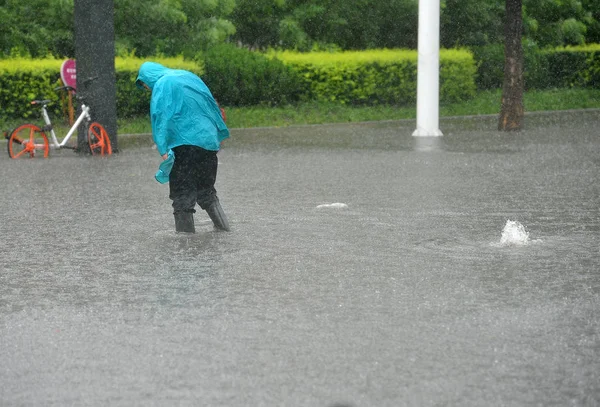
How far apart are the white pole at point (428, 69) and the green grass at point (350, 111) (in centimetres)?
389

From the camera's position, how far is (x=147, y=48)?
31.8m

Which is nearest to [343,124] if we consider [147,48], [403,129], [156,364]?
[403,129]

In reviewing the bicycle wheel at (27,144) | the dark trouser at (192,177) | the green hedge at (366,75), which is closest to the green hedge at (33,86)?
the green hedge at (366,75)

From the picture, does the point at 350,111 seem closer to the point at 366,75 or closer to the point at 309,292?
the point at 366,75

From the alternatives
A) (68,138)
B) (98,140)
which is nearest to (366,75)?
(98,140)

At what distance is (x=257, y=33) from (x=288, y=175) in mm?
20791

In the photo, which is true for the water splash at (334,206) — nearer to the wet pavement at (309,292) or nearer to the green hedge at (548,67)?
the wet pavement at (309,292)

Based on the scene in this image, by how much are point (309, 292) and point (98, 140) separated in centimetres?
→ 1299

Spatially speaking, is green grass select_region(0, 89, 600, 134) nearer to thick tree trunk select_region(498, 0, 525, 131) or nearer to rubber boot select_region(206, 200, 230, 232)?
thick tree trunk select_region(498, 0, 525, 131)

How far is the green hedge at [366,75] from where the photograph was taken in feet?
104

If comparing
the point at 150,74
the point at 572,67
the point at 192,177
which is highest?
the point at 150,74

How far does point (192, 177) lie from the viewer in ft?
37.9

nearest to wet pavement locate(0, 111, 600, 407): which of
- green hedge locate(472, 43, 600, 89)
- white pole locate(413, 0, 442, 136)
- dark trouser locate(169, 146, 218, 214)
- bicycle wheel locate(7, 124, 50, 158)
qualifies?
dark trouser locate(169, 146, 218, 214)

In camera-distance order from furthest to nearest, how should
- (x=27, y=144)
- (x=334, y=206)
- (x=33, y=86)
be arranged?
(x=33, y=86) < (x=27, y=144) < (x=334, y=206)
